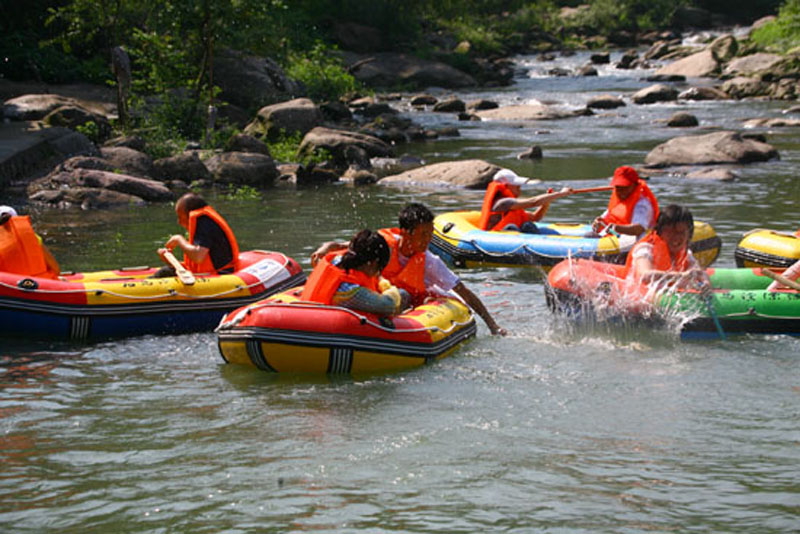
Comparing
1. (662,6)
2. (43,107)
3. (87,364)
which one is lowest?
(87,364)

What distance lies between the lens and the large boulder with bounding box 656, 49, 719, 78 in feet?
114

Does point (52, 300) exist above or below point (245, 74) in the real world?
below

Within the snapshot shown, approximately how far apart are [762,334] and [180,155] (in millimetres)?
11984

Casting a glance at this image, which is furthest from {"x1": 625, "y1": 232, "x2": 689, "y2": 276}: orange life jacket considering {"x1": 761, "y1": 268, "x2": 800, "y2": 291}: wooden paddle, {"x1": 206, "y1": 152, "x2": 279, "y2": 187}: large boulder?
{"x1": 206, "y1": 152, "x2": 279, "y2": 187}: large boulder

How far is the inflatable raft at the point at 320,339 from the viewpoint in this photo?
730 cm

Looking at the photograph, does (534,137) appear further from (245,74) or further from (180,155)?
(180,155)

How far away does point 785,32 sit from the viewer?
34.7 m

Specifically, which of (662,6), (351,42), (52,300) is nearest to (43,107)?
(52,300)

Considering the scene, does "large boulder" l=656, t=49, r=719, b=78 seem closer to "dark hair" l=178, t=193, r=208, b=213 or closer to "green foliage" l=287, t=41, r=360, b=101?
"green foliage" l=287, t=41, r=360, b=101

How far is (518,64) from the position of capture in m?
41.8

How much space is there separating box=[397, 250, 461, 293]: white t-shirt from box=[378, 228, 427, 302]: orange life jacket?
0.23 feet

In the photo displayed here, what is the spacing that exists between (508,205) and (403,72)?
25.6m

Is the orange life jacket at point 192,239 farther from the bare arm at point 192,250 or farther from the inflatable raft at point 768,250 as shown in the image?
the inflatable raft at point 768,250

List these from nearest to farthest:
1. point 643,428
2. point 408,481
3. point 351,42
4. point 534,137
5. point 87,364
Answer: point 408,481
point 643,428
point 87,364
point 534,137
point 351,42
